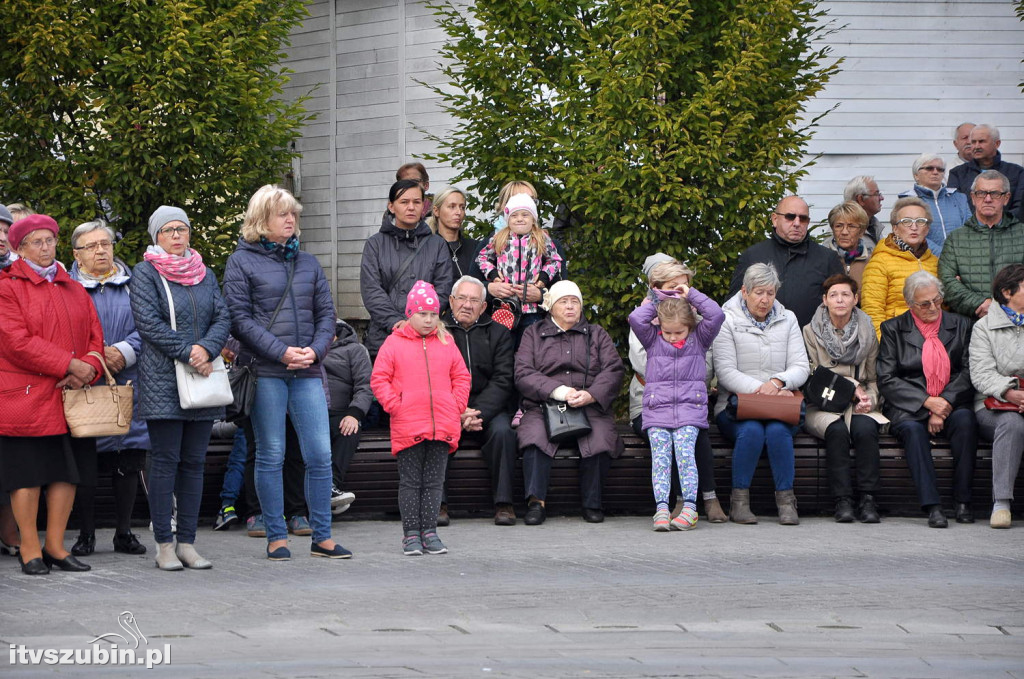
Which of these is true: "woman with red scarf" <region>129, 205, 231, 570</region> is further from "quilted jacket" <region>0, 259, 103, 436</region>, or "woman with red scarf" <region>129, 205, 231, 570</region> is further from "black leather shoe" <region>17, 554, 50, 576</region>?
"black leather shoe" <region>17, 554, 50, 576</region>

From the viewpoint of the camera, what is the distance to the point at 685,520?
10141 mm

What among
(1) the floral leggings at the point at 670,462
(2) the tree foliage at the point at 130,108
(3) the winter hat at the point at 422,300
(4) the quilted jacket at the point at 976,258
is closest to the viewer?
(3) the winter hat at the point at 422,300

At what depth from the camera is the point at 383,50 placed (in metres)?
15.9

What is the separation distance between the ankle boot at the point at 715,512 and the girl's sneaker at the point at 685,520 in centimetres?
32

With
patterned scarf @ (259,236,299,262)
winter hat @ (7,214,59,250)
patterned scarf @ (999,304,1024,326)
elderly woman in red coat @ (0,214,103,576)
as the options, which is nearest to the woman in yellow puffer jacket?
patterned scarf @ (999,304,1024,326)

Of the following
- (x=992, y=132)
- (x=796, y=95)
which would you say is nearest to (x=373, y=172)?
(x=796, y=95)

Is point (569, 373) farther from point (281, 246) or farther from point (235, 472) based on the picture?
point (281, 246)

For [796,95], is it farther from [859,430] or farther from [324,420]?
[324,420]

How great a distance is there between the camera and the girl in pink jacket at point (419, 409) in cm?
910

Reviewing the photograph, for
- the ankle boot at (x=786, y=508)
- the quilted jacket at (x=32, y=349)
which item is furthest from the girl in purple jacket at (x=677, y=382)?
the quilted jacket at (x=32, y=349)

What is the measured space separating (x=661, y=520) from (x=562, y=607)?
2.72m

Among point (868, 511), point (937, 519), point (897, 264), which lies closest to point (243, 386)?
point (868, 511)

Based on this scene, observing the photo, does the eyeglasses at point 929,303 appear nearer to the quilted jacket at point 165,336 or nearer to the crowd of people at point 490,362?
the crowd of people at point 490,362

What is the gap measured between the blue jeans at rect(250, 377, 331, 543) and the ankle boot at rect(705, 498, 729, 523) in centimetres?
304
